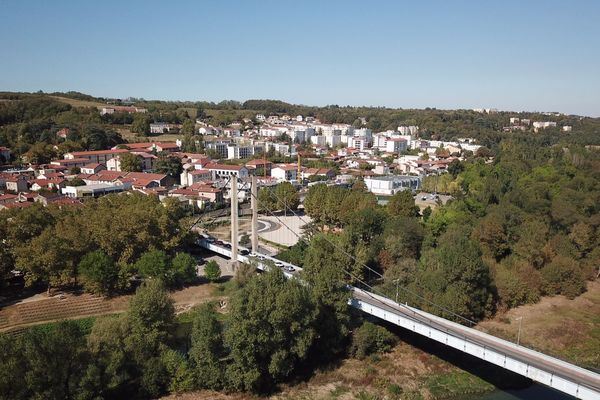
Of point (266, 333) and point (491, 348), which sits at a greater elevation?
point (266, 333)

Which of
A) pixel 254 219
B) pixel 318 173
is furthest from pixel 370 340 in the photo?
pixel 318 173

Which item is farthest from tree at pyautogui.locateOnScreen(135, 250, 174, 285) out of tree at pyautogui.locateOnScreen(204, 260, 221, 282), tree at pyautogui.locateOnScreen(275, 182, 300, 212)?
tree at pyautogui.locateOnScreen(275, 182, 300, 212)

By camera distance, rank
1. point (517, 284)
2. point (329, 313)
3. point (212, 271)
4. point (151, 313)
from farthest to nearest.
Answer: point (212, 271)
point (517, 284)
point (329, 313)
point (151, 313)

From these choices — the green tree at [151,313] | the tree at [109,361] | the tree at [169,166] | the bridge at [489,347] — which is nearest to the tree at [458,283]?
the bridge at [489,347]

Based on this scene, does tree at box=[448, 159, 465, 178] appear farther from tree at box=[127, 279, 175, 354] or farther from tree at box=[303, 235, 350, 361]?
tree at box=[127, 279, 175, 354]

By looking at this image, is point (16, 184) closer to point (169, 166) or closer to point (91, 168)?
point (91, 168)
